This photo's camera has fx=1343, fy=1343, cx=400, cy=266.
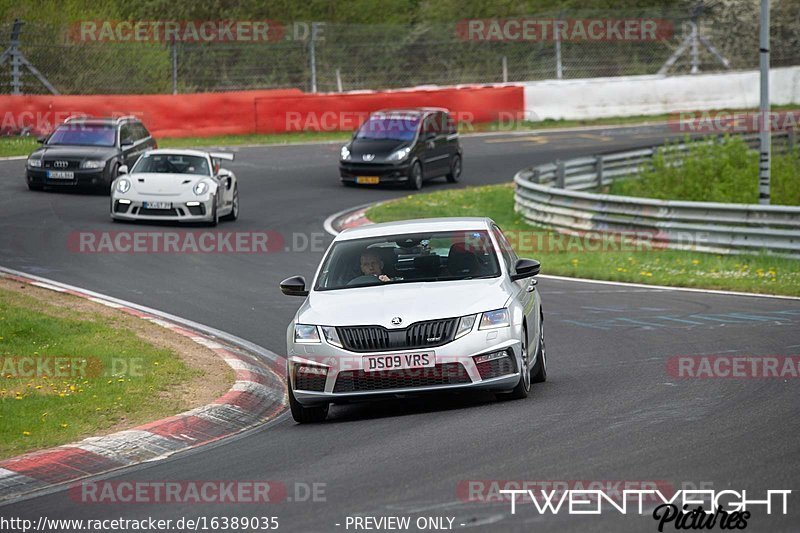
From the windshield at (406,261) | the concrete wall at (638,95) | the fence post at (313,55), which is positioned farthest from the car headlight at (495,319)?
the concrete wall at (638,95)

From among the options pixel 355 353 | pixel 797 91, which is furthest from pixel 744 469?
pixel 797 91

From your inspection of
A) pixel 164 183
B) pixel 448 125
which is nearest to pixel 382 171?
pixel 448 125

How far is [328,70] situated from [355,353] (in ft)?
106

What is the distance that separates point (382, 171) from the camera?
30.8 metres

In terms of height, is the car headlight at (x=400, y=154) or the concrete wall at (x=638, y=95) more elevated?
the concrete wall at (x=638, y=95)

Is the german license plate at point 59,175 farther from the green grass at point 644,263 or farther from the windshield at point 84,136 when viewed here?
the green grass at point 644,263

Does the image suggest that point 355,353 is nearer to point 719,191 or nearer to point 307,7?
point 719,191

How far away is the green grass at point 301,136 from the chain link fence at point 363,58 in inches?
65.6

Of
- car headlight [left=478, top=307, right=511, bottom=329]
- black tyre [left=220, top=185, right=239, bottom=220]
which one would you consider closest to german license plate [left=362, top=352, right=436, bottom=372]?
car headlight [left=478, top=307, right=511, bottom=329]

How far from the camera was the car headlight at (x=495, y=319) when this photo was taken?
400 inches
